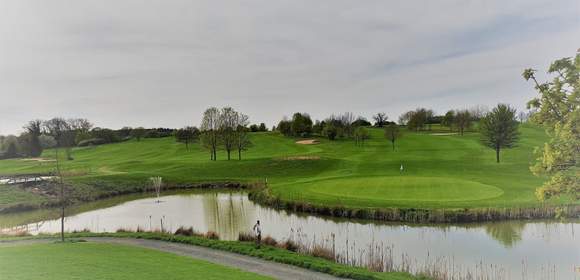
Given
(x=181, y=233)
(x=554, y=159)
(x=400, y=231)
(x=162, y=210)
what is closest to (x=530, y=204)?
(x=400, y=231)

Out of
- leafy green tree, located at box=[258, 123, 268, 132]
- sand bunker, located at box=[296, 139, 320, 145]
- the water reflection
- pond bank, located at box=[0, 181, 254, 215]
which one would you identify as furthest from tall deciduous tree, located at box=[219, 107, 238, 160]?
leafy green tree, located at box=[258, 123, 268, 132]

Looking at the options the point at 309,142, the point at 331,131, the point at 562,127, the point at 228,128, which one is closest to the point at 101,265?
the point at 562,127

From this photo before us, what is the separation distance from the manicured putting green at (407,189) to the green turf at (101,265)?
19961 millimetres

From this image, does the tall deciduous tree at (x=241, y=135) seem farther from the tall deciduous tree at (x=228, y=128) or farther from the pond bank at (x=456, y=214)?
the pond bank at (x=456, y=214)

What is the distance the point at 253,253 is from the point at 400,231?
1194 cm

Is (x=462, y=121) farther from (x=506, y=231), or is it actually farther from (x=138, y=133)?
(x=138, y=133)

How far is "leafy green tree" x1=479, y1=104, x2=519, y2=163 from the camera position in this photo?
57.2 m

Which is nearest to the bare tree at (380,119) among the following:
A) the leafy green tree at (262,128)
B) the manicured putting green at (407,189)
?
the leafy green tree at (262,128)

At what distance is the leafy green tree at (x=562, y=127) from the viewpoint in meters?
11.2

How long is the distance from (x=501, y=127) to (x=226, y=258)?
5013 cm

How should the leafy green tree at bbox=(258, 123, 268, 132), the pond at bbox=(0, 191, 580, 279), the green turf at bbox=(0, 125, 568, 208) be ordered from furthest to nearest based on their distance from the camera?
the leafy green tree at bbox=(258, 123, 268, 132) → the green turf at bbox=(0, 125, 568, 208) → the pond at bbox=(0, 191, 580, 279)

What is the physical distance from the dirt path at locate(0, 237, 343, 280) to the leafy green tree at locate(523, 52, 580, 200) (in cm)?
929

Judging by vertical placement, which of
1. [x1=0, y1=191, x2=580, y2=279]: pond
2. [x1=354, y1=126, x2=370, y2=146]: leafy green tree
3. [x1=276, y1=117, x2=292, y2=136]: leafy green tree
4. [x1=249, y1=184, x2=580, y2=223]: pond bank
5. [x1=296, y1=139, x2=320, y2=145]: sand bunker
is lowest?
[x1=0, y1=191, x2=580, y2=279]: pond

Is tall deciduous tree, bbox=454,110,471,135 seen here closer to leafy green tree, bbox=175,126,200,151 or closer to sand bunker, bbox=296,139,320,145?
sand bunker, bbox=296,139,320,145
